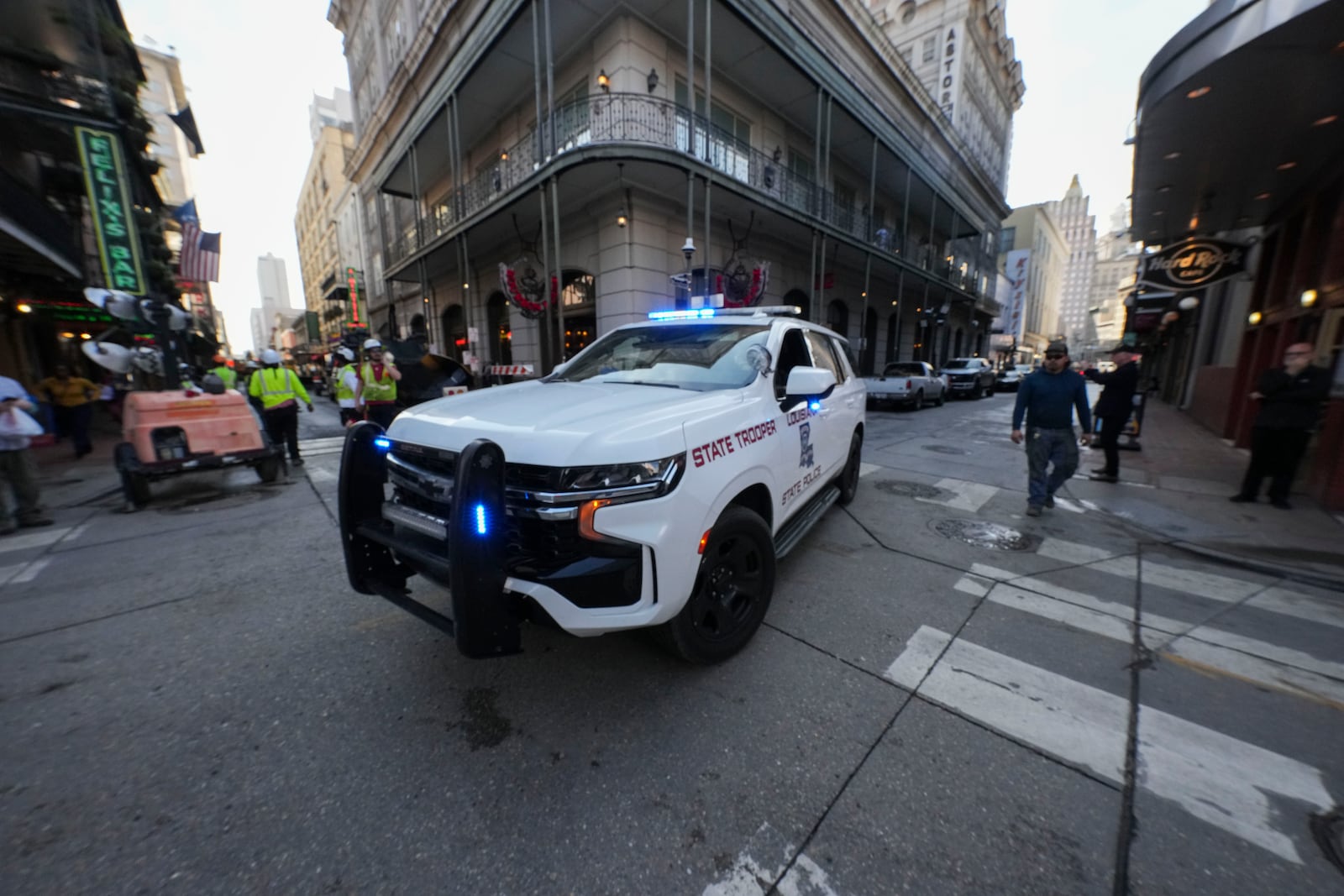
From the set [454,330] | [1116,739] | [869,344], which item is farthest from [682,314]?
[869,344]

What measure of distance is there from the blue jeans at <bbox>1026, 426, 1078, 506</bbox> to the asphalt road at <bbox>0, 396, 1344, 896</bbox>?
1602 mm

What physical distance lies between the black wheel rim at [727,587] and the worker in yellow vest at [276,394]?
754cm

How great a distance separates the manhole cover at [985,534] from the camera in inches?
179

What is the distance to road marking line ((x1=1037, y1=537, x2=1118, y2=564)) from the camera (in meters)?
4.28

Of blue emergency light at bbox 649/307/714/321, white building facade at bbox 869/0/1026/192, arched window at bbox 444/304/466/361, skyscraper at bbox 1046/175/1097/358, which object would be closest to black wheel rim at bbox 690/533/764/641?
blue emergency light at bbox 649/307/714/321

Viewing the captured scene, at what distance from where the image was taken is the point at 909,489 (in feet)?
21.1

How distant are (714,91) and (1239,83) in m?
12.4

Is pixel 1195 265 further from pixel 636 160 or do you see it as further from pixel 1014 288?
pixel 1014 288

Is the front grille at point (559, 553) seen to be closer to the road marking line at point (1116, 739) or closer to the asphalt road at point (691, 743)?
the asphalt road at point (691, 743)

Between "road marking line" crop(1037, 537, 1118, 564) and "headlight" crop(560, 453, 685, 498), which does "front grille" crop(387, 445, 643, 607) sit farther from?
"road marking line" crop(1037, 537, 1118, 564)

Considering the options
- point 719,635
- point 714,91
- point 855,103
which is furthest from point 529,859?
point 855,103

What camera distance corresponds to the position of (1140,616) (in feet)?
10.8

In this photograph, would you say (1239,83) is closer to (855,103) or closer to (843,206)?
(855,103)

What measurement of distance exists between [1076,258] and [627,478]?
151726 millimetres
